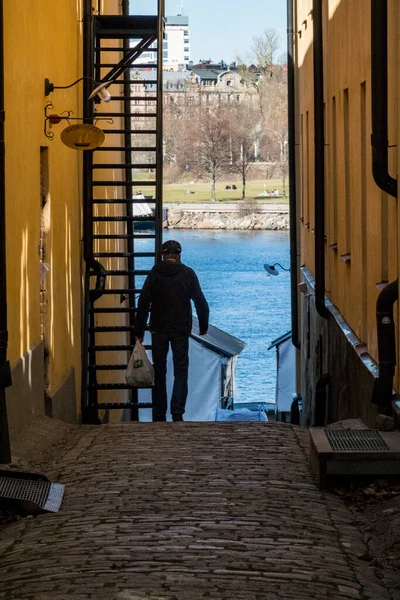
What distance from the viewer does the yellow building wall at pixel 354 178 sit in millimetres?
9234

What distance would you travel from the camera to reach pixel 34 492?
6953 mm

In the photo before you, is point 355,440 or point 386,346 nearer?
point 355,440

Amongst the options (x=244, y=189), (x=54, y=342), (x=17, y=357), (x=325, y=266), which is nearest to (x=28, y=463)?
(x=17, y=357)

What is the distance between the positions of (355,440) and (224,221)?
3224 inches

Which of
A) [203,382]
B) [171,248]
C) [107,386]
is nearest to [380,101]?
[171,248]

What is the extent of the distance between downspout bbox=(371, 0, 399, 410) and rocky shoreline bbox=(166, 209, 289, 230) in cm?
7872

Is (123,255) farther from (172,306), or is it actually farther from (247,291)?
(247,291)

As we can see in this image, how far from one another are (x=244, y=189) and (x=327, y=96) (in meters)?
76.9

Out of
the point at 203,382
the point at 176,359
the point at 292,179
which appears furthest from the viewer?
the point at 203,382

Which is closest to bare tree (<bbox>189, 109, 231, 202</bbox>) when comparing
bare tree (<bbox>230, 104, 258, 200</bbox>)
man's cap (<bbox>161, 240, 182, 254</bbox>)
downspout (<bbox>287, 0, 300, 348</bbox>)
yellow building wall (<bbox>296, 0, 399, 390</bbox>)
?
bare tree (<bbox>230, 104, 258, 200</bbox>)

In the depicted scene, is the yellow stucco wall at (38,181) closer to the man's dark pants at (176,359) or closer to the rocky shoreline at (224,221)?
the man's dark pants at (176,359)

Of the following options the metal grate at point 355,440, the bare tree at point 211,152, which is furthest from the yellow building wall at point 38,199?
the bare tree at point 211,152

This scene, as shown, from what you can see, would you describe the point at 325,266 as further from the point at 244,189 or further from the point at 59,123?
the point at 244,189

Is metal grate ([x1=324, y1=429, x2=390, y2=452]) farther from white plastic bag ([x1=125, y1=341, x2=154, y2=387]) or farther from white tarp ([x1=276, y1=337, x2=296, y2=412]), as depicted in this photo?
white tarp ([x1=276, y1=337, x2=296, y2=412])
